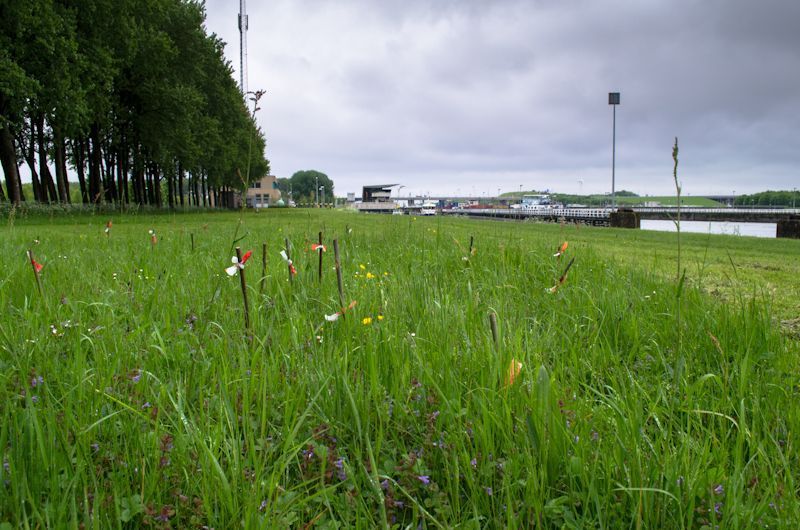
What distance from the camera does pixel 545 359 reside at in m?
2.48

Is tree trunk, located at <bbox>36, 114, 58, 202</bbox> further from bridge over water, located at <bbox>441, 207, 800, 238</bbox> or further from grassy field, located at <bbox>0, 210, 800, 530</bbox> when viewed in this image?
grassy field, located at <bbox>0, 210, 800, 530</bbox>

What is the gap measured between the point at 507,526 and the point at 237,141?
145 feet

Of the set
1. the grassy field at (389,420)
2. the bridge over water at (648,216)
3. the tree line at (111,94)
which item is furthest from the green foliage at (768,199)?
the grassy field at (389,420)

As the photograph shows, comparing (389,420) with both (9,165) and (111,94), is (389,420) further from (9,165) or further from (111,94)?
(111,94)

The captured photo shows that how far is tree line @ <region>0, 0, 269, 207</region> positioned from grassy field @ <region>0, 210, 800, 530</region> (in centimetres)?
1294

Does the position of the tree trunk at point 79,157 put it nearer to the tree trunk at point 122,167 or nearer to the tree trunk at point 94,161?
the tree trunk at point 94,161

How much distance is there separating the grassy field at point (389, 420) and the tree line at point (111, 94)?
12.9 metres

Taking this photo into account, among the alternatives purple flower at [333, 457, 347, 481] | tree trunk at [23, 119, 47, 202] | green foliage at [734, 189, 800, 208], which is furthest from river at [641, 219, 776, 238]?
green foliage at [734, 189, 800, 208]

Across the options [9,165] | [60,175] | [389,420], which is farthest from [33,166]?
[389,420]

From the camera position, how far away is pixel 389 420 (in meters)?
1.96

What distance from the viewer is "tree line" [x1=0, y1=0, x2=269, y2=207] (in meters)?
20.6

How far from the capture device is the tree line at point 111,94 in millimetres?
20609

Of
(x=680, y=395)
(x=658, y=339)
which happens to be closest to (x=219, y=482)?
(x=680, y=395)

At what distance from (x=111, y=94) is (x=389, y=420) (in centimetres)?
3295
